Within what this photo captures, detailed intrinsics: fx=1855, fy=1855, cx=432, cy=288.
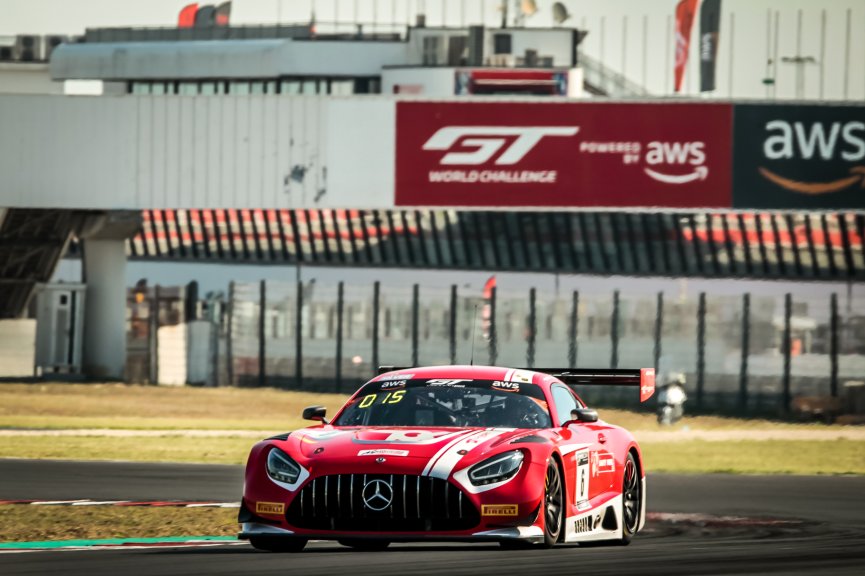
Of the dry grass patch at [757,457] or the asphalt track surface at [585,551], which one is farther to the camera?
the dry grass patch at [757,457]

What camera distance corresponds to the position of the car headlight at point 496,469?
37.8 ft

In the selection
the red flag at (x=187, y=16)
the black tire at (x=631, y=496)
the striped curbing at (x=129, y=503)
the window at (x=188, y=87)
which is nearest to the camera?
the black tire at (x=631, y=496)

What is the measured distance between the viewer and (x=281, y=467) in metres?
11.8

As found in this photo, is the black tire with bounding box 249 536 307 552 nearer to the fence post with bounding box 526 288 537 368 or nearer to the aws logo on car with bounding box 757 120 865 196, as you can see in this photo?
the aws logo on car with bounding box 757 120 865 196

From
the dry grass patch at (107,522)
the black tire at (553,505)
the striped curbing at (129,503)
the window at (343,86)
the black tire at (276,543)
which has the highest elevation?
the window at (343,86)

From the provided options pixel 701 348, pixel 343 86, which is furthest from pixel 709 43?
pixel 701 348

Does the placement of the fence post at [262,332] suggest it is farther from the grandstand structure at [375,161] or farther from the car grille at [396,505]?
the car grille at [396,505]

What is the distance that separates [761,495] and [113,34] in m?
68.7

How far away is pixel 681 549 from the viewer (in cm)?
1302

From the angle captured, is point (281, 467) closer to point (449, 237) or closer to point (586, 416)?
point (586, 416)

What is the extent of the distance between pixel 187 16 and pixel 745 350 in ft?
177

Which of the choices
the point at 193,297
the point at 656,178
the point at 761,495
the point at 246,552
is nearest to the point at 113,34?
the point at 193,297

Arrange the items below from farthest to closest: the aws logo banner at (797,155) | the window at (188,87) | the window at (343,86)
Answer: the window at (188,87) → the window at (343,86) → the aws logo banner at (797,155)

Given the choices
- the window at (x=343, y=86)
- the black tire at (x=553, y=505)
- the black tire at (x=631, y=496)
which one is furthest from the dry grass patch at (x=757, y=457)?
the window at (x=343, y=86)
